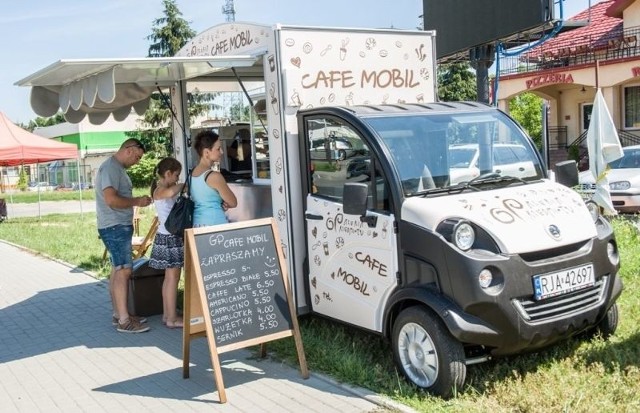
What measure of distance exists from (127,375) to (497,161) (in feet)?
11.6

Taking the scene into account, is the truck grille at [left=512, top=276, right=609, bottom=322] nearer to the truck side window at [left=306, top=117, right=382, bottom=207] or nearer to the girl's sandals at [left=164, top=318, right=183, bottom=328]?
the truck side window at [left=306, top=117, right=382, bottom=207]

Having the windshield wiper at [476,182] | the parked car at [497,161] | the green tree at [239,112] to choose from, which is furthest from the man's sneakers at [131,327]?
the parked car at [497,161]

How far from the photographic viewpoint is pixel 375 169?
5.12 meters

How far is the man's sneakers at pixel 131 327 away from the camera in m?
6.91

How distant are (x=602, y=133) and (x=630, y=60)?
15968 mm

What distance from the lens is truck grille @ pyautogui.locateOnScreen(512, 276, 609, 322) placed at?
4465 millimetres

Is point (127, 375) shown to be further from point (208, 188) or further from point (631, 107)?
point (631, 107)

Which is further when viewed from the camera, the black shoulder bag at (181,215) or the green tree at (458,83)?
the green tree at (458,83)

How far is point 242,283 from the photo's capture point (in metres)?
5.23

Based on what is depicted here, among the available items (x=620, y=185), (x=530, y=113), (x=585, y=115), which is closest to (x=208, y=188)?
(x=620, y=185)

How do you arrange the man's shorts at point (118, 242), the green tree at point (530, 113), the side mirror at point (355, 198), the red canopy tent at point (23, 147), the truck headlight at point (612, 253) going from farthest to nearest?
the green tree at point (530, 113) → the red canopy tent at point (23, 147) → the man's shorts at point (118, 242) → the truck headlight at point (612, 253) → the side mirror at point (355, 198)

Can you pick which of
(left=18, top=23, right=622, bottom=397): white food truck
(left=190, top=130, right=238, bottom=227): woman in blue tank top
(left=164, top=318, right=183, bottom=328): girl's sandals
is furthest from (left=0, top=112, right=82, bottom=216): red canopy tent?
(left=190, top=130, right=238, bottom=227): woman in blue tank top

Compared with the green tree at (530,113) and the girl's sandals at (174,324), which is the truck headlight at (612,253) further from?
the green tree at (530,113)

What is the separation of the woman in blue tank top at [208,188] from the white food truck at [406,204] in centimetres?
47
